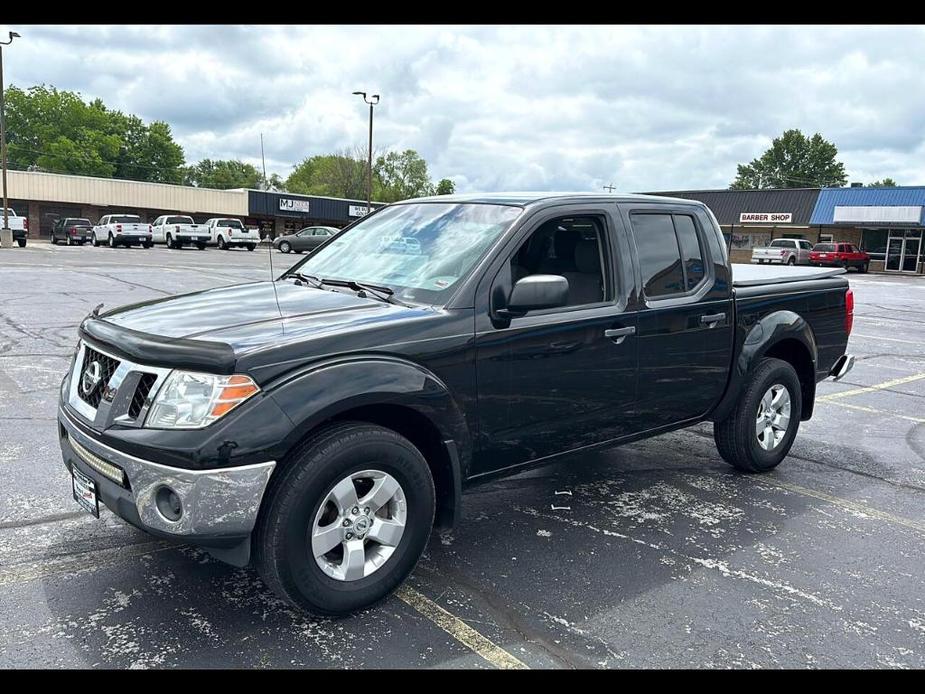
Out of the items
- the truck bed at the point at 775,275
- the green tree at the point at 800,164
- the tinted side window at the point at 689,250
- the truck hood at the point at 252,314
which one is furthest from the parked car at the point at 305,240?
the green tree at the point at 800,164

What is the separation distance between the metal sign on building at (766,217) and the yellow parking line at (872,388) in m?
40.9

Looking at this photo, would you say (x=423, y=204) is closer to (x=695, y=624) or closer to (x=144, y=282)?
(x=695, y=624)

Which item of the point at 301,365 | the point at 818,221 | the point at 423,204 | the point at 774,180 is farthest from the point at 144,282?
the point at 774,180

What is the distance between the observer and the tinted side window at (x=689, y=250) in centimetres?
488

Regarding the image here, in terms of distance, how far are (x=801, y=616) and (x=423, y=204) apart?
2989 mm

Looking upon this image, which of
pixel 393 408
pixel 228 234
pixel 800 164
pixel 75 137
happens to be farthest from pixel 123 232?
Result: pixel 800 164

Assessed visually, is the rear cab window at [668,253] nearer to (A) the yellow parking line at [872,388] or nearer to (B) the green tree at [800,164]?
(A) the yellow parking line at [872,388]

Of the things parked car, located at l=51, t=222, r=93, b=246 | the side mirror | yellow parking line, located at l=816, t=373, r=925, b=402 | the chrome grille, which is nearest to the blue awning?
yellow parking line, located at l=816, t=373, r=925, b=402

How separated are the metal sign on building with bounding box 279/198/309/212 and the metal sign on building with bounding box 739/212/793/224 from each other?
32.2 meters

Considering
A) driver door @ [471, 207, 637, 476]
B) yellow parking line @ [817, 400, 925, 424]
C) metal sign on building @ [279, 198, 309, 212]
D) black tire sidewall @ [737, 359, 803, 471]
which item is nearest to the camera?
driver door @ [471, 207, 637, 476]

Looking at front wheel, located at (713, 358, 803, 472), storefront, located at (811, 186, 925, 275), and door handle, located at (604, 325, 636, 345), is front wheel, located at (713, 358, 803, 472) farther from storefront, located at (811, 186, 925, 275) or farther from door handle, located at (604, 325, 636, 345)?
storefront, located at (811, 186, 925, 275)

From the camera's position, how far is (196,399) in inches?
117

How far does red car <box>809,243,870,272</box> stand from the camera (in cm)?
3925

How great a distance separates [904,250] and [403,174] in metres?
77.9
